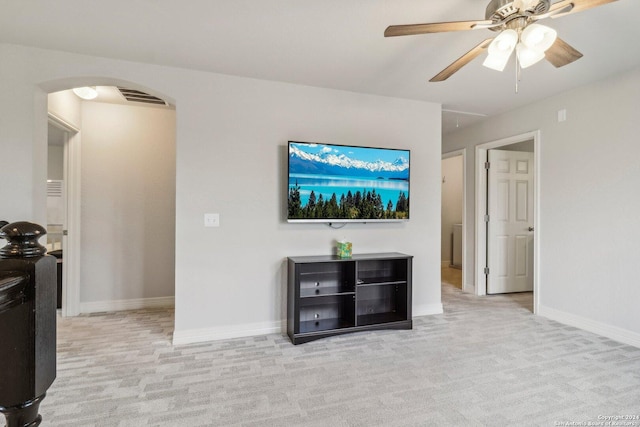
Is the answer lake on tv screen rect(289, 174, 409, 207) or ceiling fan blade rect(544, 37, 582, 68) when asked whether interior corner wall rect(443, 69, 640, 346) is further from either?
lake on tv screen rect(289, 174, 409, 207)

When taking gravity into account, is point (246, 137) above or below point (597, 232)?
above

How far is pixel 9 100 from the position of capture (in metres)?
2.48

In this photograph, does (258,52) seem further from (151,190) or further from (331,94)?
(151,190)

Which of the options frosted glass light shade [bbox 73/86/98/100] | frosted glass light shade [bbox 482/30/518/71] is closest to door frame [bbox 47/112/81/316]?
frosted glass light shade [bbox 73/86/98/100]

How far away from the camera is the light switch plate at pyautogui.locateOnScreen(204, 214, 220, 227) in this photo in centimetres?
295

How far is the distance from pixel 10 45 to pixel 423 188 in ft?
12.8

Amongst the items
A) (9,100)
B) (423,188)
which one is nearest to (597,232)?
(423,188)

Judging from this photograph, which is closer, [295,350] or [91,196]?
[295,350]

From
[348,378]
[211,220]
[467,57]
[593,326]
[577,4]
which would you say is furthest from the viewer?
[593,326]

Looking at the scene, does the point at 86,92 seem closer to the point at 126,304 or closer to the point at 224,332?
the point at 126,304

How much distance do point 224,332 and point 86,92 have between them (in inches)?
112

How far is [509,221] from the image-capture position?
15.0 ft

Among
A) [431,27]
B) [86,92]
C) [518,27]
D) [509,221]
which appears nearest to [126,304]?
[86,92]

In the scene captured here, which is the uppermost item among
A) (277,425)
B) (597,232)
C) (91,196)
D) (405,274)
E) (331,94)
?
(331,94)
